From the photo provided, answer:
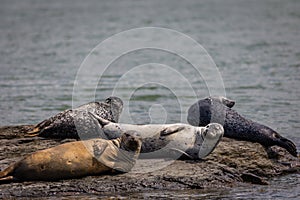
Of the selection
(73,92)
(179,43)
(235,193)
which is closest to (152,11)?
(179,43)

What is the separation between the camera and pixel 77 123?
30.6ft

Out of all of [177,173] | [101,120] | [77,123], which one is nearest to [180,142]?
[177,173]

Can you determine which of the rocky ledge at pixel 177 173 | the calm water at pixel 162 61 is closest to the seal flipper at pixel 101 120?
the rocky ledge at pixel 177 173

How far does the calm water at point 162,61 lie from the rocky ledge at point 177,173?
0.25 metres

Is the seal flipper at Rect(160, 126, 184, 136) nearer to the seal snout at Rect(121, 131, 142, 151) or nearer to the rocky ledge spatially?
the rocky ledge

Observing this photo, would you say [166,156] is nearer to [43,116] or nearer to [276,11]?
[43,116]

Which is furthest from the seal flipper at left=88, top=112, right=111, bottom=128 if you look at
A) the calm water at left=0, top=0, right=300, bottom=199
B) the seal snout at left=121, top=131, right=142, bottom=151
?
the calm water at left=0, top=0, right=300, bottom=199

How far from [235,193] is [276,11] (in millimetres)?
25911

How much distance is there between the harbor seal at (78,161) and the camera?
25.5ft

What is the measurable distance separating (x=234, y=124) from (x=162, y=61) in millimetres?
10523

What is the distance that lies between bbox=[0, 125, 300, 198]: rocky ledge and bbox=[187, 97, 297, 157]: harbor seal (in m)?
0.17

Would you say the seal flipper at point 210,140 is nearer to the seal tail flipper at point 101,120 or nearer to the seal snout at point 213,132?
the seal snout at point 213,132

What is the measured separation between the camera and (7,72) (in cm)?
1834

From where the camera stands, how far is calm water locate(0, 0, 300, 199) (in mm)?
12898
